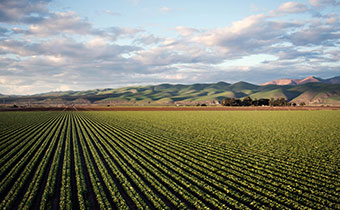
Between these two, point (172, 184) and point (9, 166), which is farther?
point (9, 166)

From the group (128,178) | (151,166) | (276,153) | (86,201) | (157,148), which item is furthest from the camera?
(157,148)

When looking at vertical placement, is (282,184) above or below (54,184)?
below

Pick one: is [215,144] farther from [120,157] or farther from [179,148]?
[120,157]

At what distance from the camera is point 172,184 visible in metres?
13.9

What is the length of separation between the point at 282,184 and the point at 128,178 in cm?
1082

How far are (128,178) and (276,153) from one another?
1635cm

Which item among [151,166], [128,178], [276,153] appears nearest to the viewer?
[128,178]

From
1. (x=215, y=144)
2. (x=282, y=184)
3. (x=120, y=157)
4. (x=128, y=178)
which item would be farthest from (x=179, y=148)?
(x=282, y=184)

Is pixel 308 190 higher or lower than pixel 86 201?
lower

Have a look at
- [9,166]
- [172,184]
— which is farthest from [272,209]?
[9,166]

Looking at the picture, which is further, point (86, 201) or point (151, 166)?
point (151, 166)

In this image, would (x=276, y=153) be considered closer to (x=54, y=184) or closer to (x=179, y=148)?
(x=179, y=148)

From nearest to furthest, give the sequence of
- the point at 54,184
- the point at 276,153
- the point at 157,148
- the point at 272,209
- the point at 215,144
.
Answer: the point at 272,209, the point at 54,184, the point at 276,153, the point at 157,148, the point at 215,144

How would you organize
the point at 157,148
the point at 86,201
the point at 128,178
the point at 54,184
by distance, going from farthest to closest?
the point at 157,148, the point at 128,178, the point at 54,184, the point at 86,201
